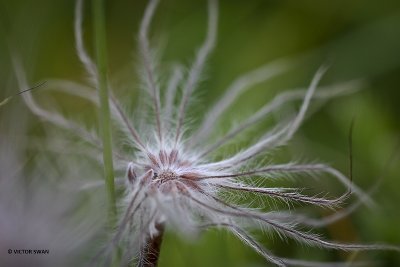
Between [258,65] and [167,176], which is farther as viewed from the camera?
[258,65]

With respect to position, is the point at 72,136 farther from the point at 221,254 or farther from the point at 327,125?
the point at 327,125

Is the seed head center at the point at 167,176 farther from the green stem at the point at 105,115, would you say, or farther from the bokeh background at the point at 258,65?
the bokeh background at the point at 258,65

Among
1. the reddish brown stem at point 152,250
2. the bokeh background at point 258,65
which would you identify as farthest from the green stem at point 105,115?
the bokeh background at point 258,65

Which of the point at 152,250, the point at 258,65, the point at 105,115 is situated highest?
the point at 258,65

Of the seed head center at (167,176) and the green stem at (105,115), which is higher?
the green stem at (105,115)

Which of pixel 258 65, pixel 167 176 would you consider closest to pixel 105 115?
pixel 167 176

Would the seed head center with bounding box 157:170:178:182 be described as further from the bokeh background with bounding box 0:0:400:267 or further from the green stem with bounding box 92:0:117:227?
the bokeh background with bounding box 0:0:400:267

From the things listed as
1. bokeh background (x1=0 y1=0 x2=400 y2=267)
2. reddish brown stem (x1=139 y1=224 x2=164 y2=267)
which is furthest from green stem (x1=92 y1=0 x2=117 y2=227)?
bokeh background (x1=0 y1=0 x2=400 y2=267)

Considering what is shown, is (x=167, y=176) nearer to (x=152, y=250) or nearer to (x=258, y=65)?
(x=152, y=250)
